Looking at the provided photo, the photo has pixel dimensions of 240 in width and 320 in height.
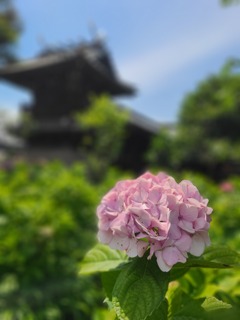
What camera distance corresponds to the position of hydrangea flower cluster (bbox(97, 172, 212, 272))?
916 millimetres

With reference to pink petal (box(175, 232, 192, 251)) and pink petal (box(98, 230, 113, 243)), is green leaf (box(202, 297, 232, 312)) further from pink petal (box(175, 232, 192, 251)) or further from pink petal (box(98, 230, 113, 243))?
pink petal (box(98, 230, 113, 243))

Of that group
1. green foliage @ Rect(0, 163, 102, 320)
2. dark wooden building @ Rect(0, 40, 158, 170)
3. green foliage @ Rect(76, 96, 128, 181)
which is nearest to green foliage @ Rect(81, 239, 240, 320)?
green foliage @ Rect(0, 163, 102, 320)

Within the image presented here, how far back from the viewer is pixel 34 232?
3473 millimetres

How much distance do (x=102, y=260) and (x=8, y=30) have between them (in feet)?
110

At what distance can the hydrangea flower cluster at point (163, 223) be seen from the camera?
0.92 meters

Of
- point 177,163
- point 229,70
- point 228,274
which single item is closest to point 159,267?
point 228,274

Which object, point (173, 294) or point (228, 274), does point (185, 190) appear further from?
point (228, 274)

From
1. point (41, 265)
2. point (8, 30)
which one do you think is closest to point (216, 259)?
point (41, 265)

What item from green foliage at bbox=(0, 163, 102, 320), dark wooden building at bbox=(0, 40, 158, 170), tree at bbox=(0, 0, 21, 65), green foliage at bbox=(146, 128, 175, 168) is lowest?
green foliage at bbox=(0, 163, 102, 320)

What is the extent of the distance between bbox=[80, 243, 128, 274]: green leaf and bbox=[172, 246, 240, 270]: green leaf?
0.17 meters

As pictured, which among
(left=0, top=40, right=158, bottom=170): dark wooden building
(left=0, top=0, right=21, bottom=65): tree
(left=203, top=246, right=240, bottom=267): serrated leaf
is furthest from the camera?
(left=0, top=0, right=21, bottom=65): tree

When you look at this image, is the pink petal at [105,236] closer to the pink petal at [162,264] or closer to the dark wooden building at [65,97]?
the pink petal at [162,264]

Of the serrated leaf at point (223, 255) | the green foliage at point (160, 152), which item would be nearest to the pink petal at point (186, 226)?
the serrated leaf at point (223, 255)

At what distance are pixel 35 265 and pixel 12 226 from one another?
0.30 metres
